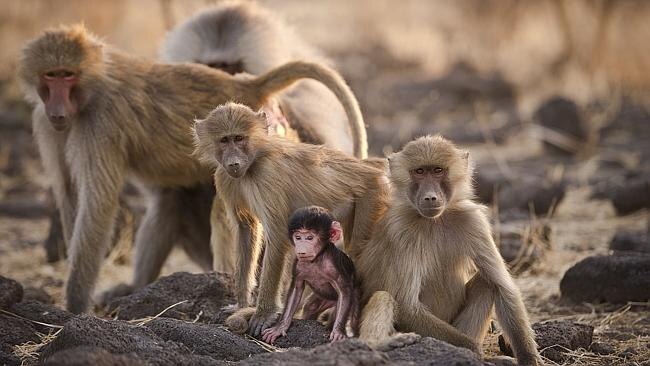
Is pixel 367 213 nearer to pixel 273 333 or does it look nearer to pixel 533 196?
pixel 273 333

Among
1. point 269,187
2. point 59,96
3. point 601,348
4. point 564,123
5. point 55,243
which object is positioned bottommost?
A: point 601,348

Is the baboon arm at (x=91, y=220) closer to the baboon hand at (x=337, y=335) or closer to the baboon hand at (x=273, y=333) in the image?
the baboon hand at (x=273, y=333)

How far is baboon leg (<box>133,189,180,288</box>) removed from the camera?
6844 millimetres

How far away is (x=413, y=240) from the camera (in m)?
4.54

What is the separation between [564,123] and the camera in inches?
451

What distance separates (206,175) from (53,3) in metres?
10.6

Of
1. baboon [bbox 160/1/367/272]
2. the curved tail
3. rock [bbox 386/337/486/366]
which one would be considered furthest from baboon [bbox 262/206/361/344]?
baboon [bbox 160/1/367/272]

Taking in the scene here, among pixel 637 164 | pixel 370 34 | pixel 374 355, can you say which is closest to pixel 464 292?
pixel 374 355

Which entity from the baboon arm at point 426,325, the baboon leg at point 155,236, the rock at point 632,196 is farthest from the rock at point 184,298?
the rock at point 632,196

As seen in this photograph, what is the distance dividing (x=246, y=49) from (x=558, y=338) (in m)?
3.20

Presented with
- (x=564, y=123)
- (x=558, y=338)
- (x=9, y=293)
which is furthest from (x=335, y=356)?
(x=564, y=123)

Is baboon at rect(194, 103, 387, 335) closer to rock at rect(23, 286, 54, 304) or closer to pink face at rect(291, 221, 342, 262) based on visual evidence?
pink face at rect(291, 221, 342, 262)

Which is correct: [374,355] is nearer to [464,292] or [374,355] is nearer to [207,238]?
[464,292]

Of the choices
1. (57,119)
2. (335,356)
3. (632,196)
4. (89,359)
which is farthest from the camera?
(632,196)
